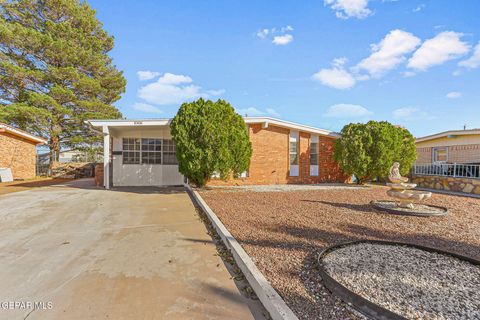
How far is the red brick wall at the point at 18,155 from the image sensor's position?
49.3ft

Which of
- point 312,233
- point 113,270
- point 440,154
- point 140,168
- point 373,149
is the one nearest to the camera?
point 113,270

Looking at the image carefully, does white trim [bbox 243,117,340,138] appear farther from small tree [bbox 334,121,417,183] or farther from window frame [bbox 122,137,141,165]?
window frame [bbox 122,137,141,165]

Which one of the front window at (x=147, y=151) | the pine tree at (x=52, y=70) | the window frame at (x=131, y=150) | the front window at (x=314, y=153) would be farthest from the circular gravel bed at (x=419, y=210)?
the pine tree at (x=52, y=70)

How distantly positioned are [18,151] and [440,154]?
28.8m

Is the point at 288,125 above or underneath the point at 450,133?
above

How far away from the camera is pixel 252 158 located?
520 inches

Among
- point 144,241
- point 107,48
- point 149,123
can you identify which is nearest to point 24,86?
point 107,48

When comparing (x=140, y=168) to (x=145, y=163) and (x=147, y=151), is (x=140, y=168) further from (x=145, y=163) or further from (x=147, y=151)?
(x=147, y=151)

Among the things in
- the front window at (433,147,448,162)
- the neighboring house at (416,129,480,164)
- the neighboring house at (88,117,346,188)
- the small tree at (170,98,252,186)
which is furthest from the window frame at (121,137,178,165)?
the front window at (433,147,448,162)

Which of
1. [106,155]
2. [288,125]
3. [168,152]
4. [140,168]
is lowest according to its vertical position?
[140,168]

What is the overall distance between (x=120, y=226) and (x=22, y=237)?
175 centimetres

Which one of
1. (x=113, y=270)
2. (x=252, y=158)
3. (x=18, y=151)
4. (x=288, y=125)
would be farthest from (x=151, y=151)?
(x=18, y=151)

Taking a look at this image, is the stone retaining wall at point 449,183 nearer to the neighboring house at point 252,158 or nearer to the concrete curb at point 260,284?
the neighboring house at point 252,158

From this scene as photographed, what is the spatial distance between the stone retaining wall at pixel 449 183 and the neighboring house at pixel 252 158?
220 inches
